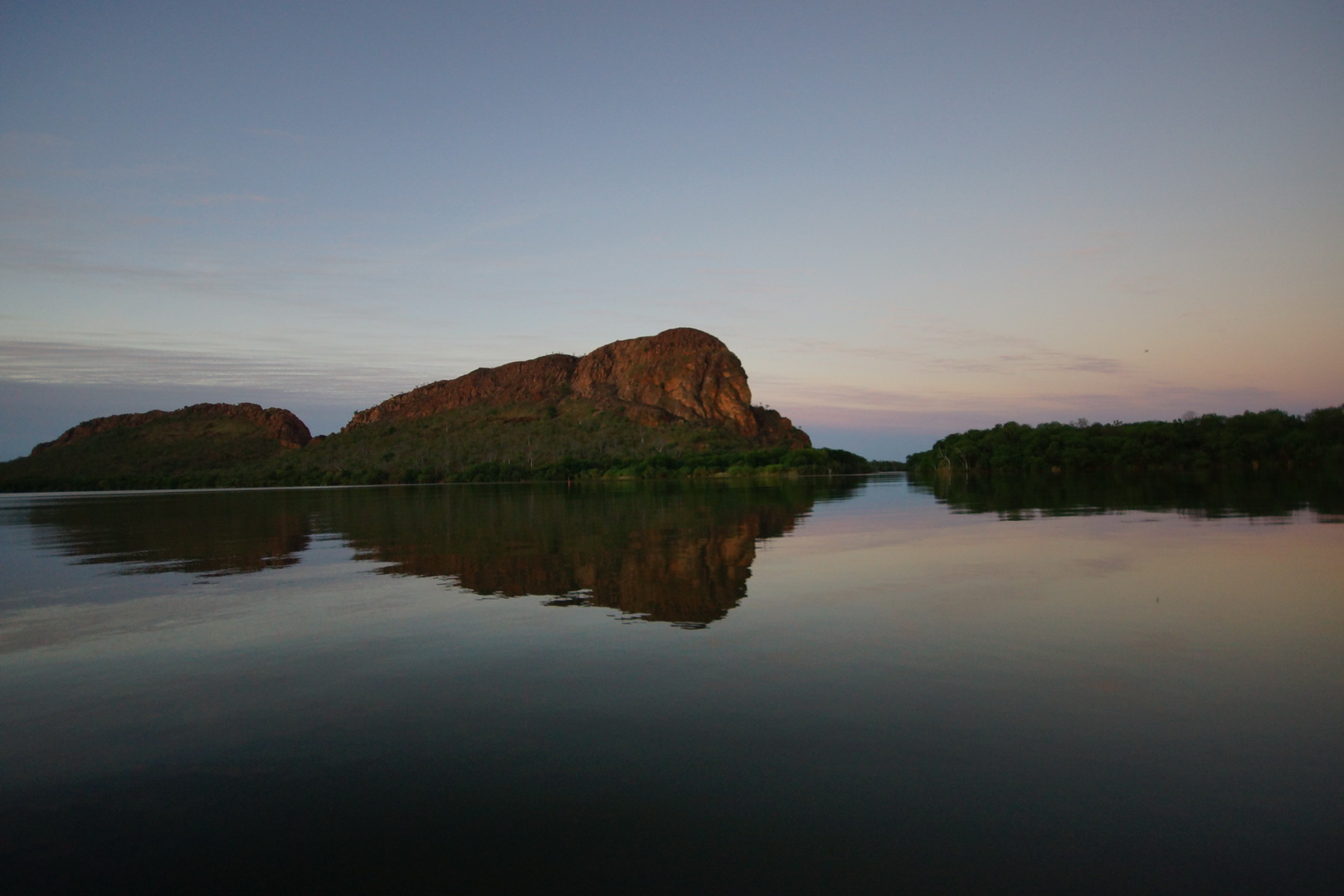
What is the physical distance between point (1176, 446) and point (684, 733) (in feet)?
429

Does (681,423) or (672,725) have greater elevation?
(681,423)

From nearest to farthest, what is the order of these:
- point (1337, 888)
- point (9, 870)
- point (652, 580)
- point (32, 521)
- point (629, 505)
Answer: point (1337, 888) < point (9, 870) < point (652, 580) < point (32, 521) < point (629, 505)

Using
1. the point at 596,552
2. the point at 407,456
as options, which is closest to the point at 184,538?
the point at 596,552

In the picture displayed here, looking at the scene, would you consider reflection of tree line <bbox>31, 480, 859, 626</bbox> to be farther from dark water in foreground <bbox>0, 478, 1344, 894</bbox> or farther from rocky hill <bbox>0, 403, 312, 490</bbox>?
rocky hill <bbox>0, 403, 312, 490</bbox>

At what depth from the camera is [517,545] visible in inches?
907

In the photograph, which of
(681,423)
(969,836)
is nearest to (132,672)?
(969,836)

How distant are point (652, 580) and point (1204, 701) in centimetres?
953

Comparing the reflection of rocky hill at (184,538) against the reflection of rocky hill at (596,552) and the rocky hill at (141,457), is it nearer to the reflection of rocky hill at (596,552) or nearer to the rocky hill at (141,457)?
the reflection of rocky hill at (596,552)

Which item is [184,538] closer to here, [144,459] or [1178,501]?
[1178,501]

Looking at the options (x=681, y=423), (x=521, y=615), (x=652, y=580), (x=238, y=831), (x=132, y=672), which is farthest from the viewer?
(x=681, y=423)

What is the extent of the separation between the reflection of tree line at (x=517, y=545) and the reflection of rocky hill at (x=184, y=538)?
67 mm

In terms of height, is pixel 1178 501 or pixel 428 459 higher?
pixel 428 459

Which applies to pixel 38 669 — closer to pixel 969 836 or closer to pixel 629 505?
pixel 969 836

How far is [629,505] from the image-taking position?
45312 millimetres
